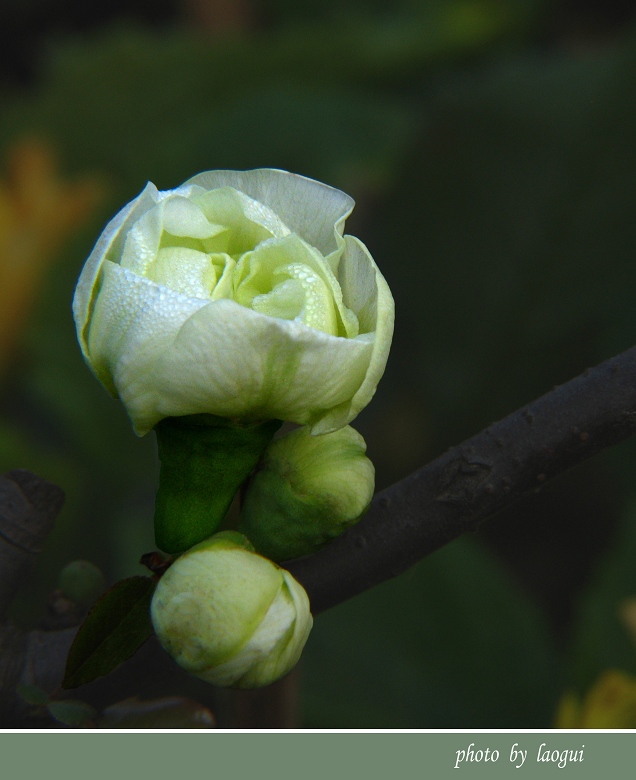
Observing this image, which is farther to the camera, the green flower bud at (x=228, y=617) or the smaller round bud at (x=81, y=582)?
the smaller round bud at (x=81, y=582)

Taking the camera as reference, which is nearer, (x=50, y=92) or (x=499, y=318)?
(x=499, y=318)

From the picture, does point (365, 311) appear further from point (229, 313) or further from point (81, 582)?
point (81, 582)

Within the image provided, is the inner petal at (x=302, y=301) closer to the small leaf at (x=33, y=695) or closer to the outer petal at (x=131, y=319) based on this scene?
the outer petal at (x=131, y=319)

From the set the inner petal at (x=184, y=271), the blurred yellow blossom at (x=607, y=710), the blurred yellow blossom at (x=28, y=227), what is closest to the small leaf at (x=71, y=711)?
the inner petal at (x=184, y=271)

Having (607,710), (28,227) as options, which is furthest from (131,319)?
(28,227)

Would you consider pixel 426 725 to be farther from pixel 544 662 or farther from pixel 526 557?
pixel 526 557

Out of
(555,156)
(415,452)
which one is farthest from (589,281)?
(415,452)
